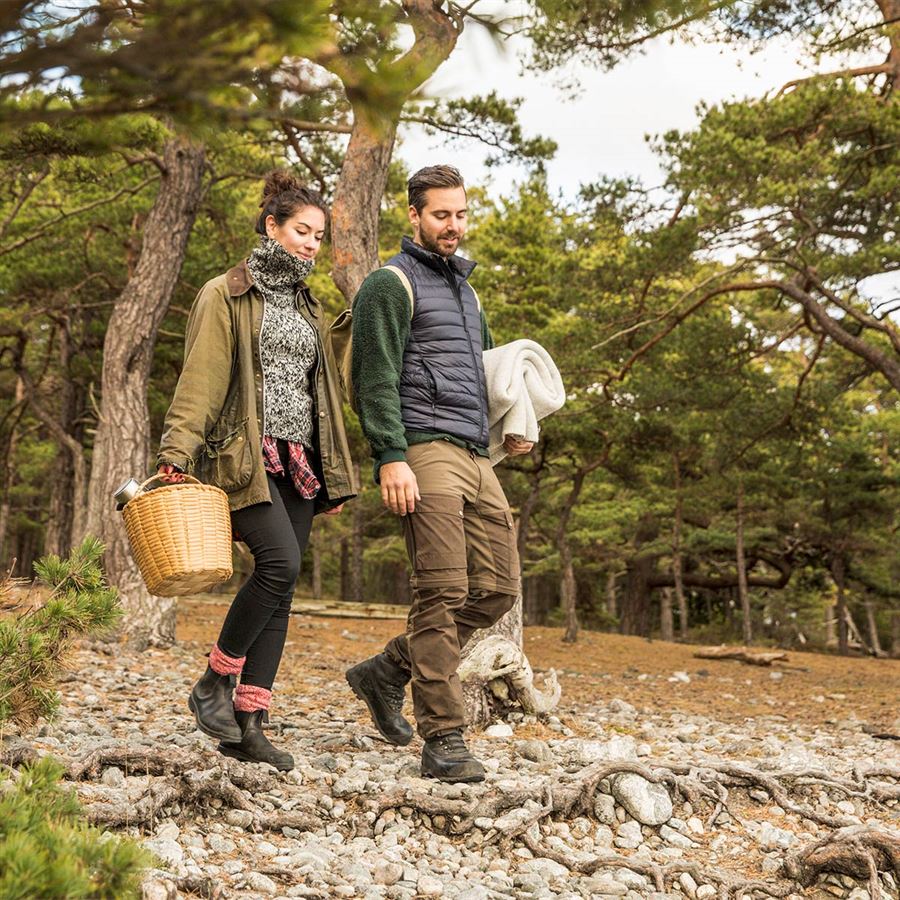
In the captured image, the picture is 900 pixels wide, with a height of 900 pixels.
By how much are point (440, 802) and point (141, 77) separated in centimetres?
256

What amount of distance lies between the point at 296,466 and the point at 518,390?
0.96 m

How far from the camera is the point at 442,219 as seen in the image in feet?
12.1

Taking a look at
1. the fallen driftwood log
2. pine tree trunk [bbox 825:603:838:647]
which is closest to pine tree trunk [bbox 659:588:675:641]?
pine tree trunk [bbox 825:603:838:647]

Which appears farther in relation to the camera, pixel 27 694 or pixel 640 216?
pixel 640 216

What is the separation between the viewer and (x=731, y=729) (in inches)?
247

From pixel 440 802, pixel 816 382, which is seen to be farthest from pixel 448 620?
pixel 816 382

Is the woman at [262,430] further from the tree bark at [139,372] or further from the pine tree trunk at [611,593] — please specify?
the pine tree trunk at [611,593]

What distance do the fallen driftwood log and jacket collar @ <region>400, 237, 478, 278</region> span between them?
10643 mm

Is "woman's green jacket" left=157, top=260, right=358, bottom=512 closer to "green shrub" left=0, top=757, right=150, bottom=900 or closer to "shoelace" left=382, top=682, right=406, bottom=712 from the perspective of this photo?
"shoelace" left=382, top=682, right=406, bottom=712

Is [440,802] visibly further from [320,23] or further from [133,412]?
[133,412]

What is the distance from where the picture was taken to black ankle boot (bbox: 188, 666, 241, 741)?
339 centimetres

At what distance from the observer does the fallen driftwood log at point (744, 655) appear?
13031mm

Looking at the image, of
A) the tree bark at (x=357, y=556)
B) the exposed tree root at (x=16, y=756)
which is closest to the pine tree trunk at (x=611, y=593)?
the tree bark at (x=357, y=556)

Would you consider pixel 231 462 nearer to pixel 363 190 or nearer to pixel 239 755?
pixel 239 755
